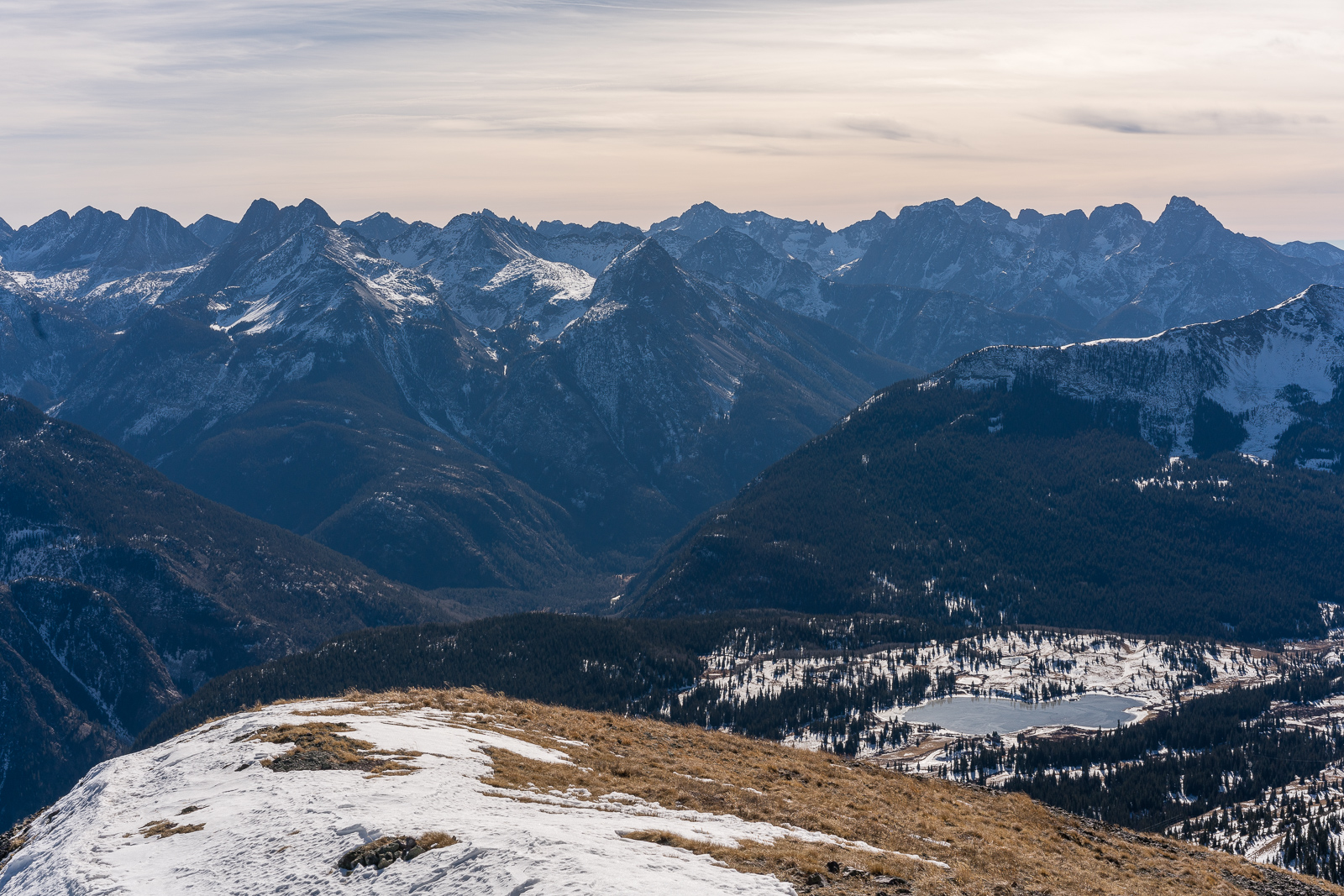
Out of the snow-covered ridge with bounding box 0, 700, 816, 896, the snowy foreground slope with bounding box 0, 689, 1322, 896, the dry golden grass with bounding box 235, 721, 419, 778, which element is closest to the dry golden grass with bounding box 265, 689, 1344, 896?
the snowy foreground slope with bounding box 0, 689, 1322, 896

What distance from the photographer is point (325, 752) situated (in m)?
67.1

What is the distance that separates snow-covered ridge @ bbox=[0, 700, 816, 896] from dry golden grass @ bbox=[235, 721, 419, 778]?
1.00 metres

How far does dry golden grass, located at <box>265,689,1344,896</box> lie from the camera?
171ft

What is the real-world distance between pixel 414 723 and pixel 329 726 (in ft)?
25.7

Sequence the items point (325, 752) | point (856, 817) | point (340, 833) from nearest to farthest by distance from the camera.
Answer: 1. point (340, 833)
2. point (856, 817)
3. point (325, 752)

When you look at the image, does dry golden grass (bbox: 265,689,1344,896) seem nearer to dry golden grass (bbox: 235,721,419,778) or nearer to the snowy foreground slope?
the snowy foreground slope

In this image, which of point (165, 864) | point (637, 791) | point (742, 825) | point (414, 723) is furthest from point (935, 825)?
point (165, 864)

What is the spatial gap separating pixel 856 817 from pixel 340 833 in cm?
3465

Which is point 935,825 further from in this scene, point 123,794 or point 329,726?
point 123,794

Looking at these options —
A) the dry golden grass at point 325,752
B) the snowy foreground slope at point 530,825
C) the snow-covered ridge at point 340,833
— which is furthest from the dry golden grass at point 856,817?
the dry golden grass at point 325,752

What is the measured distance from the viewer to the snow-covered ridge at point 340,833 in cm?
4553

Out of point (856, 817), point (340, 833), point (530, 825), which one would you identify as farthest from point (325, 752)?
point (856, 817)

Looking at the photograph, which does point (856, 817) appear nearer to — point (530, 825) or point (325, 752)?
point (530, 825)

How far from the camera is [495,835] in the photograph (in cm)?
4894
